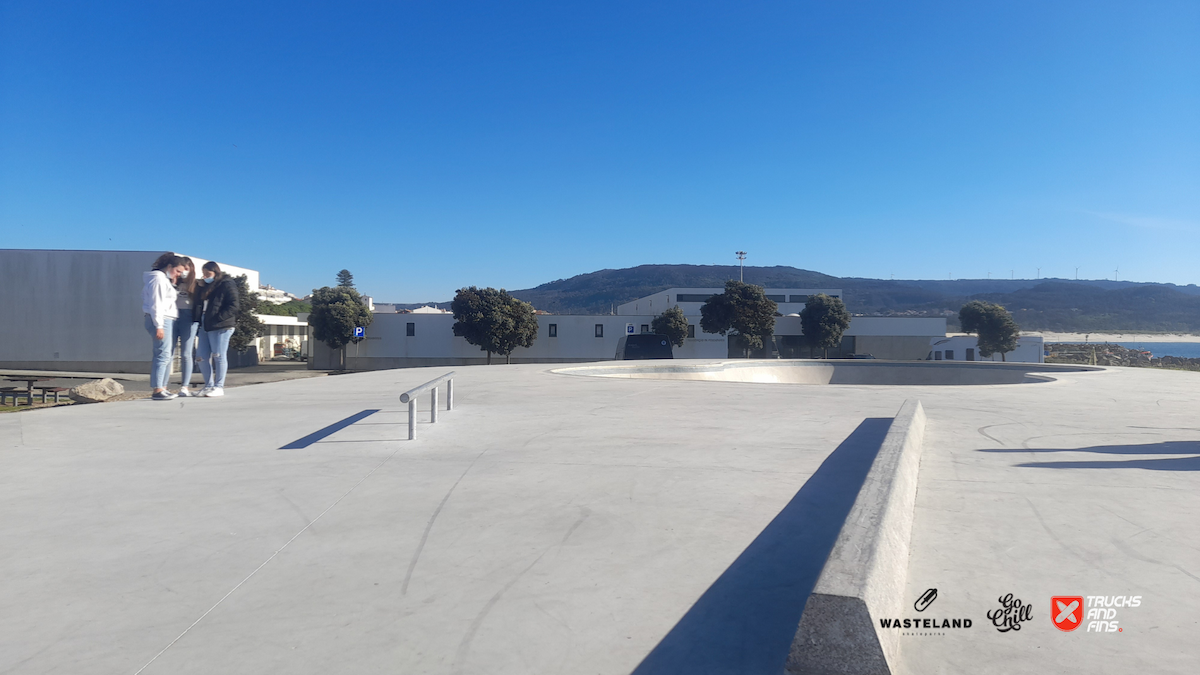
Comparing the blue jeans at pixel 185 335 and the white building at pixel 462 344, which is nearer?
the blue jeans at pixel 185 335

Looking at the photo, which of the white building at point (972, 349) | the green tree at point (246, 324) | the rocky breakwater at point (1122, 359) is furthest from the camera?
the white building at point (972, 349)

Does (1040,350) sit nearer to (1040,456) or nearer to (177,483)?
(1040,456)

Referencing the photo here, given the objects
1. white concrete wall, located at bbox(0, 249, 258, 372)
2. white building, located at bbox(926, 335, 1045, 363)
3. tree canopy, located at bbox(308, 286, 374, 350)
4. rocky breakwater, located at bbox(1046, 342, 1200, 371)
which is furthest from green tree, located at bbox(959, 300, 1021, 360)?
white concrete wall, located at bbox(0, 249, 258, 372)

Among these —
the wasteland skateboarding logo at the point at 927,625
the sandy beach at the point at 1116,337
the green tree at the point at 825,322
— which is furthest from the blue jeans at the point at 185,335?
the sandy beach at the point at 1116,337

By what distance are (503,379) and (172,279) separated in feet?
18.6

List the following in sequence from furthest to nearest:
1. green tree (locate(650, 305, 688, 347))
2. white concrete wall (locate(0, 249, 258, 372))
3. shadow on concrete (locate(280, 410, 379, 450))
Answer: green tree (locate(650, 305, 688, 347)), white concrete wall (locate(0, 249, 258, 372)), shadow on concrete (locate(280, 410, 379, 450))

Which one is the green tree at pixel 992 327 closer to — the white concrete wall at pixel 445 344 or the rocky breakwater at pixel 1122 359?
the rocky breakwater at pixel 1122 359

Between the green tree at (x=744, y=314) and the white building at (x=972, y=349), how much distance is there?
18.3m

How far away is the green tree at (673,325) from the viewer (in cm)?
5306

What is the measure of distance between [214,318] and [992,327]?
59.9 meters

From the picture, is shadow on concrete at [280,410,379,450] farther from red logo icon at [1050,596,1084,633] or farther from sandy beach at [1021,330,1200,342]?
sandy beach at [1021,330,1200,342]

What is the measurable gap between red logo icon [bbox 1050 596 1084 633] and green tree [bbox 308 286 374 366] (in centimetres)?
5203

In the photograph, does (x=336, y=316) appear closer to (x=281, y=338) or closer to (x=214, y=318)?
(x=281, y=338)

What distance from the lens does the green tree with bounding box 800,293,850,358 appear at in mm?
52875
